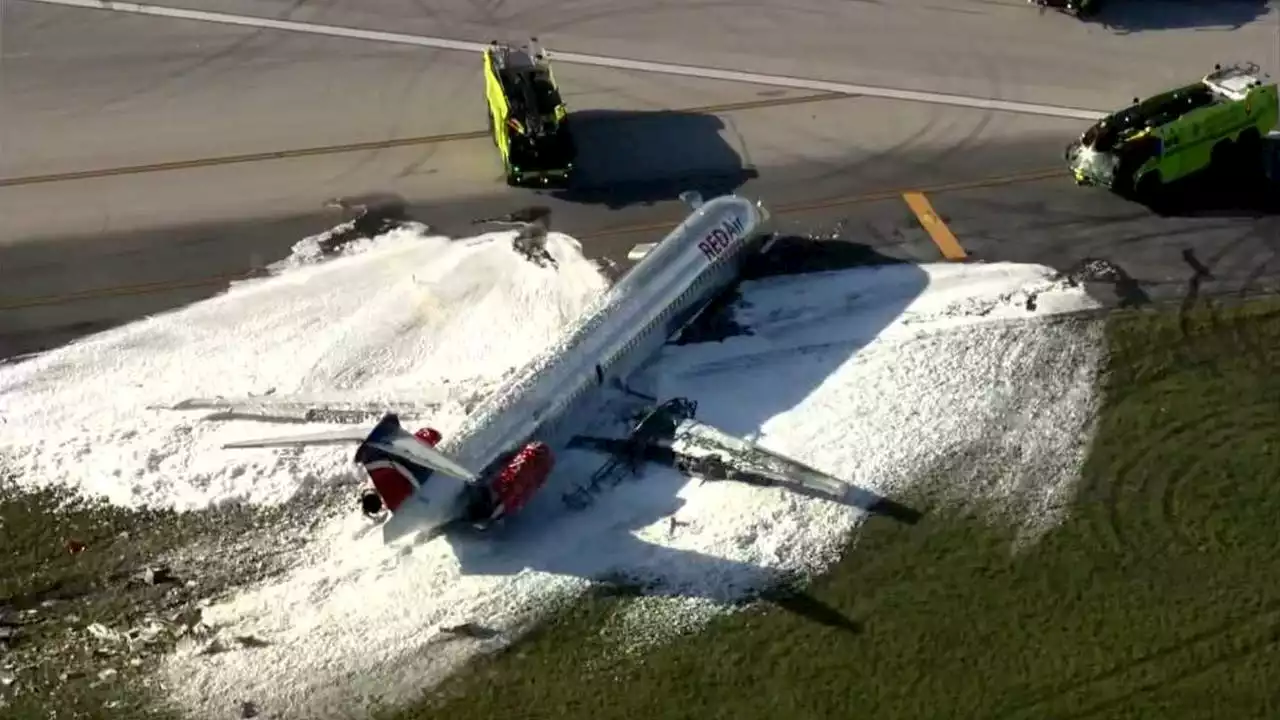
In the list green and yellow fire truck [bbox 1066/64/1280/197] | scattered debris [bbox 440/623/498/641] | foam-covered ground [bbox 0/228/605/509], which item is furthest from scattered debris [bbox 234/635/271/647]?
green and yellow fire truck [bbox 1066/64/1280/197]

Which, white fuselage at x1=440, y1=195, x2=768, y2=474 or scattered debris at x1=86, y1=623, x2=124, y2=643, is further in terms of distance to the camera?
white fuselage at x1=440, y1=195, x2=768, y2=474

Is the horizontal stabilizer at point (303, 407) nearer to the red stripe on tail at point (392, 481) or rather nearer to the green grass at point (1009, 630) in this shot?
the red stripe on tail at point (392, 481)

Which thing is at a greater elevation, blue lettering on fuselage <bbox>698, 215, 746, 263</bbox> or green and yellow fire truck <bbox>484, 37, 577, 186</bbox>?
green and yellow fire truck <bbox>484, 37, 577, 186</bbox>

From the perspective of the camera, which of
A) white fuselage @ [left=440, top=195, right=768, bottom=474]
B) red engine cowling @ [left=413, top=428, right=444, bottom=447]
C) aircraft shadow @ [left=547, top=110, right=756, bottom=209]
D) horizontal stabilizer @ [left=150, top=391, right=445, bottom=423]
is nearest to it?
red engine cowling @ [left=413, top=428, right=444, bottom=447]

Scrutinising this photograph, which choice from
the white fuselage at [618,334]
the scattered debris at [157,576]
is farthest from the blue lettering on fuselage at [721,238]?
the scattered debris at [157,576]

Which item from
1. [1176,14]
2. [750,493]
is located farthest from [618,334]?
[1176,14]

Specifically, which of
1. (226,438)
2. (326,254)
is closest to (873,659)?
(226,438)

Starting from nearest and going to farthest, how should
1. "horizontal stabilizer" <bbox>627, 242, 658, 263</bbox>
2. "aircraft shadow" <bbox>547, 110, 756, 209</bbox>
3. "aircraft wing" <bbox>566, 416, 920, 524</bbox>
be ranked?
"aircraft wing" <bbox>566, 416, 920, 524</bbox>
"horizontal stabilizer" <bbox>627, 242, 658, 263</bbox>
"aircraft shadow" <bbox>547, 110, 756, 209</bbox>

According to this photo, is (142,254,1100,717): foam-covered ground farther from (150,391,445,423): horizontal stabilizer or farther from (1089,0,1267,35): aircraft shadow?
(1089,0,1267,35): aircraft shadow
